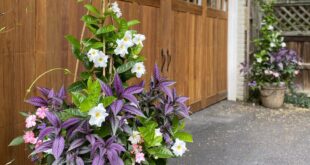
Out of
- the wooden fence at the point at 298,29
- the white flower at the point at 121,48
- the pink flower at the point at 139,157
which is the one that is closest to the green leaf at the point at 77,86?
the white flower at the point at 121,48

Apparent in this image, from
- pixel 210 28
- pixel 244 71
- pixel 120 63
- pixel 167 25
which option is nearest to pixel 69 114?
pixel 120 63

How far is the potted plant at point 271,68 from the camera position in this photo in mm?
7043

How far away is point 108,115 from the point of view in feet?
6.53

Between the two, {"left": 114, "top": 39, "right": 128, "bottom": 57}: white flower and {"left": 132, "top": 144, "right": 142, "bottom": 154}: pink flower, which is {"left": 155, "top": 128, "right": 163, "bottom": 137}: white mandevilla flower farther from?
{"left": 114, "top": 39, "right": 128, "bottom": 57}: white flower

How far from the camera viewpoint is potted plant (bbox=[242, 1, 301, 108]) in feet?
23.1

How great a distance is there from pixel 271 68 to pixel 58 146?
578cm

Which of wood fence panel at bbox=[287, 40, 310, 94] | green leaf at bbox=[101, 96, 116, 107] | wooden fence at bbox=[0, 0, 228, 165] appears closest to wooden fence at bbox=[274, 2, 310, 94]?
wood fence panel at bbox=[287, 40, 310, 94]

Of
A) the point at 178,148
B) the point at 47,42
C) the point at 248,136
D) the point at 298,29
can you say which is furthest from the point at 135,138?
the point at 298,29

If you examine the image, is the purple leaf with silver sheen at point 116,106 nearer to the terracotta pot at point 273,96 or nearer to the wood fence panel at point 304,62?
the terracotta pot at point 273,96

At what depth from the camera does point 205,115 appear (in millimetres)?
6230

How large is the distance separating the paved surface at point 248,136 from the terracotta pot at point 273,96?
0.17 metres

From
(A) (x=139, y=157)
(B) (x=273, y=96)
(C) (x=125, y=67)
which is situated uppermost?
(C) (x=125, y=67)

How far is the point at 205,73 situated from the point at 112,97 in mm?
4761

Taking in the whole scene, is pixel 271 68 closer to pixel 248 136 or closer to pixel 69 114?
pixel 248 136
